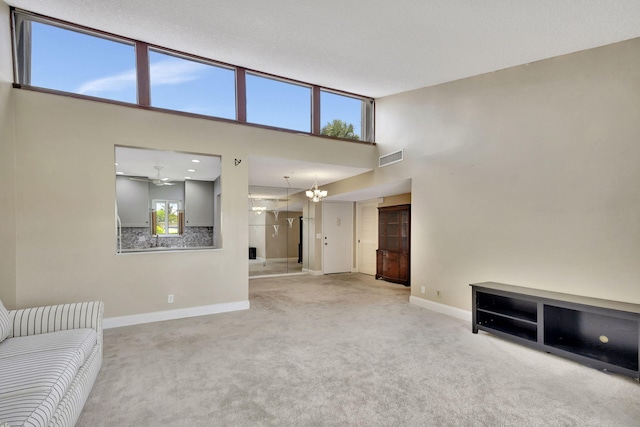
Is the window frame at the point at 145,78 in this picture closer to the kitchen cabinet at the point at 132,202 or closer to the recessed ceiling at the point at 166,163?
the recessed ceiling at the point at 166,163

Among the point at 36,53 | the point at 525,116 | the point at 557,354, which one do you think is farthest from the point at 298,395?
the point at 36,53

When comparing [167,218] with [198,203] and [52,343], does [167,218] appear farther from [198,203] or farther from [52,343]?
[52,343]

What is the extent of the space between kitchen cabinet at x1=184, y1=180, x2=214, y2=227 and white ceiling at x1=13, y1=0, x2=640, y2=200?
3.56 m

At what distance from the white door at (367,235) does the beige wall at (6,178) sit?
724 cm

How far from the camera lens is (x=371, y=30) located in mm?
3506

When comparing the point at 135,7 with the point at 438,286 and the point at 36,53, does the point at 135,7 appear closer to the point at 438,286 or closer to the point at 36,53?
the point at 36,53

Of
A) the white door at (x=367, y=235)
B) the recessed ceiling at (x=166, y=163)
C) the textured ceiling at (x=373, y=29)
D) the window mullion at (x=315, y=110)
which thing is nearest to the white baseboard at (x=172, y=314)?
the recessed ceiling at (x=166, y=163)

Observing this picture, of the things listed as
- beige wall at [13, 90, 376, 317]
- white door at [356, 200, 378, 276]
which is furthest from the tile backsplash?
white door at [356, 200, 378, 276]

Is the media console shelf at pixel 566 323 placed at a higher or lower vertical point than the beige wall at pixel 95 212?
lower

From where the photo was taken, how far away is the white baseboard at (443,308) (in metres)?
4.59

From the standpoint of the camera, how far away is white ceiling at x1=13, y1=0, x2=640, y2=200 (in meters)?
2.93

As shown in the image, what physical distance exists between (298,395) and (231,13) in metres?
3.98

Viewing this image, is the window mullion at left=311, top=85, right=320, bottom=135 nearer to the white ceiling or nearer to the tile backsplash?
the white ceiling

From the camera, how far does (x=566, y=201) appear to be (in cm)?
355
